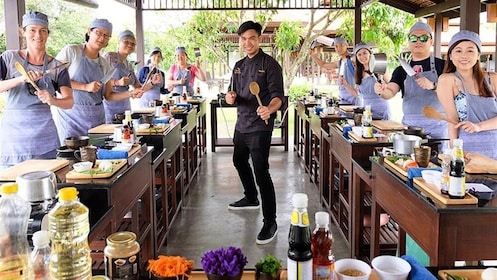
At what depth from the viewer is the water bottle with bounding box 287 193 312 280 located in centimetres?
108

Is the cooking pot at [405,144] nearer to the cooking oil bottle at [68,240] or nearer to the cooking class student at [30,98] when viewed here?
the cooking oil bottle at [68,240]

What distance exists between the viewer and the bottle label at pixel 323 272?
43.6 inches

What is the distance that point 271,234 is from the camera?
3502 mm

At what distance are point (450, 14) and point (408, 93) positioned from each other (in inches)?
120

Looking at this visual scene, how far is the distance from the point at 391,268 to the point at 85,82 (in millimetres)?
2948

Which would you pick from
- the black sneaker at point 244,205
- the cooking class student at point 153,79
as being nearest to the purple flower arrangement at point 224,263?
the black sneaker at point 244,205

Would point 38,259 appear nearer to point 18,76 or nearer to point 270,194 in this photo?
point 18,76

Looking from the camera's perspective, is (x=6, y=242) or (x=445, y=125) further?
(x=445, y=125)

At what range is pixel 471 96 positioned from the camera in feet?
8.45

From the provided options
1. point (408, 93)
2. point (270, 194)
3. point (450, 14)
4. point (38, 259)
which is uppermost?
point (450, 14)

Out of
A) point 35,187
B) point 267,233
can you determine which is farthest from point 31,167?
point 267,233

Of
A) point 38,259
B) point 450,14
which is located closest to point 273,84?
point 38,259

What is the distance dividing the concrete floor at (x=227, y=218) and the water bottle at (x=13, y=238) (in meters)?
1.89

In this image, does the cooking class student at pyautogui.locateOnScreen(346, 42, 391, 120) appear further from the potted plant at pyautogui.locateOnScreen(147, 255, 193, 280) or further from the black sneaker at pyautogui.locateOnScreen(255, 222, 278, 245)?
the potted plant at pyautogui.locateOnScreen(147, 255, 193, 280)
